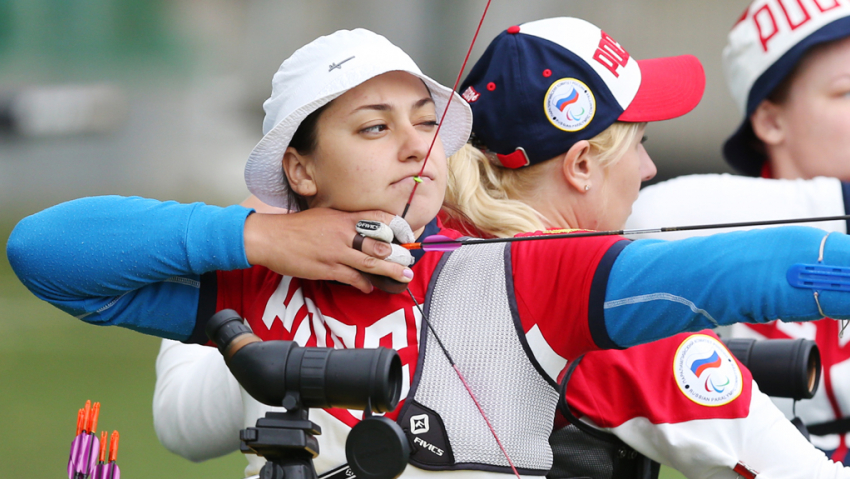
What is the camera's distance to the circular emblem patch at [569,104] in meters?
1.52

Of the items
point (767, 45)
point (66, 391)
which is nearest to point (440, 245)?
point (767, 45)

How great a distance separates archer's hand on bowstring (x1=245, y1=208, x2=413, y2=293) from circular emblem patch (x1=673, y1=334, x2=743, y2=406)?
0.44 m

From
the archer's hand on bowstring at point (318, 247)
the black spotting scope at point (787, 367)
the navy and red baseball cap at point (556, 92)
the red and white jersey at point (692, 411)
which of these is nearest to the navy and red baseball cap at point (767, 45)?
the navy and red baseball cap at point (556, 92)

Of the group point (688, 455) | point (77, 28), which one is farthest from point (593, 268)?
point (77, 28)

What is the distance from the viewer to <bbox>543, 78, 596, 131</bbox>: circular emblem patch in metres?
1.52

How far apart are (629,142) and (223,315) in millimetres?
841

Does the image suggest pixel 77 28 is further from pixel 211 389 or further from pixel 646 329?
pixel 646 329

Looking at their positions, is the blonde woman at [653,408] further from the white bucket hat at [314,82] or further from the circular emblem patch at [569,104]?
the white bucket hat at [314,82]

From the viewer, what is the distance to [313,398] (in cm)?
95

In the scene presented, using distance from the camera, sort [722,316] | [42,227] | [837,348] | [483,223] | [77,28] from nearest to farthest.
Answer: [722,316] < [42,227] < [483,223] < [837,348] < [77,28]

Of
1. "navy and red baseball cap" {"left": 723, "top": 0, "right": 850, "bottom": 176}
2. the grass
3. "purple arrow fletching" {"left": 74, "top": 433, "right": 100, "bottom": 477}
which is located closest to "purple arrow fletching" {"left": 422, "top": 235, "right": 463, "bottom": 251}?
"purple arrow fletching" {"left": 74, "top": 433, "right": 100, "bottom": 477}

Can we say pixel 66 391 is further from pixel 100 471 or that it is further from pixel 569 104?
pixel 569 104

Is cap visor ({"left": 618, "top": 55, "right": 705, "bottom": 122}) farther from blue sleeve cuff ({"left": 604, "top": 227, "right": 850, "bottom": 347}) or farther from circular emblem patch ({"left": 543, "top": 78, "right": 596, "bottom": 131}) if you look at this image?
blue sleeve cuff ({"left": 604, "top": 227, "right": 850, "bottom": 347})

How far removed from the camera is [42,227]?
1272 mm
